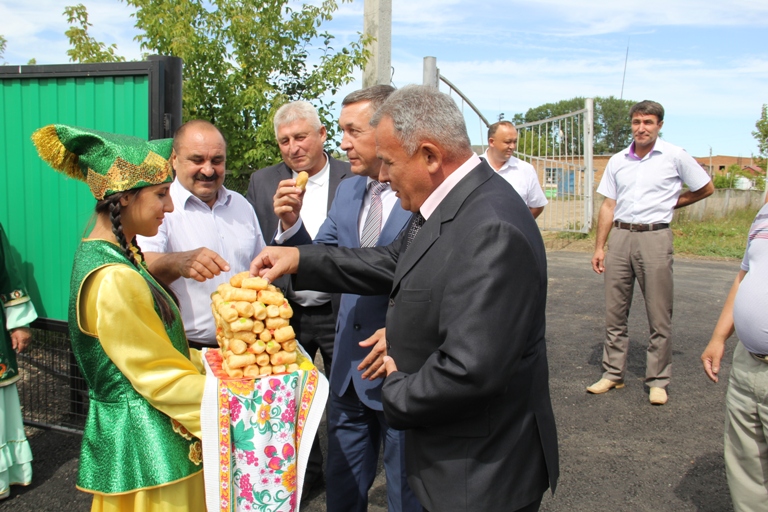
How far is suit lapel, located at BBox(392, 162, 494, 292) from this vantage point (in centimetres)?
200

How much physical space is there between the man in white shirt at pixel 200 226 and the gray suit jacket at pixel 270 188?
0.61 meters

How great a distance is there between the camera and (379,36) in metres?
5.78

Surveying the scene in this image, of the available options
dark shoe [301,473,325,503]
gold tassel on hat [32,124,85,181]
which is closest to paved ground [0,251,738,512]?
dark shoe [301,473,325,503]

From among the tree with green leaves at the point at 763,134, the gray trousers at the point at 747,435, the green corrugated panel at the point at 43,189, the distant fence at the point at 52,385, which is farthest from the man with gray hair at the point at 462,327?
the tree with green leaves at the point at 763,134

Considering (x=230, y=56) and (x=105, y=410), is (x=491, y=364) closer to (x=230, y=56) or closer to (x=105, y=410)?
(x=105, y=410)

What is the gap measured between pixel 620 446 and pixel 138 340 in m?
3.68

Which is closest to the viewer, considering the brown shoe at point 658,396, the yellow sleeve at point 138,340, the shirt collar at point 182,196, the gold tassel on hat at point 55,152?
the yellow sleeve at point 138,340

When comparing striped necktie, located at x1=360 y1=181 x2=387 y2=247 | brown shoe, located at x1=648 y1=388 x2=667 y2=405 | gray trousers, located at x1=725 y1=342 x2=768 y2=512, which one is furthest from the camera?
brown shoe, located at x1=648 y1=388 x2=667 y2=405

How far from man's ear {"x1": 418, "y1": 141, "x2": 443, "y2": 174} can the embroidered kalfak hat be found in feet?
3.37

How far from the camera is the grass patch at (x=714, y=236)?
15.2m

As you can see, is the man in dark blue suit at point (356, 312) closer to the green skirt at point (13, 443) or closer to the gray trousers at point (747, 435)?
the gray trousers at point (747, 435)

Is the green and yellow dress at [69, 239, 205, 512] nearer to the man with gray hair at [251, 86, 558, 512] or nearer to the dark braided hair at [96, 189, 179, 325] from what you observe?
the dark braided hair at [96, 189, 179, 325]

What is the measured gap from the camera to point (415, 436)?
6.88 feet

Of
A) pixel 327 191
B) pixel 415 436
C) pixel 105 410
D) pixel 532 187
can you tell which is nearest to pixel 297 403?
pixel 415 436
